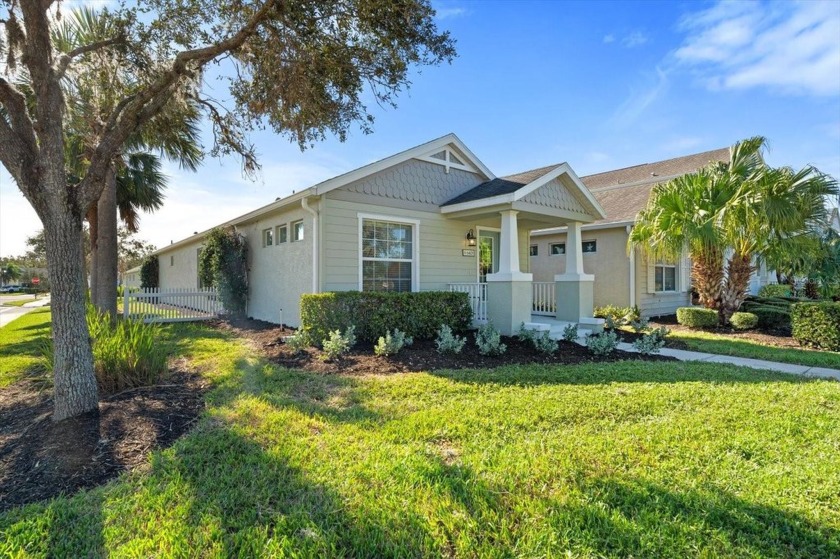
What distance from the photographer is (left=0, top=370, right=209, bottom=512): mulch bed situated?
3119 mm

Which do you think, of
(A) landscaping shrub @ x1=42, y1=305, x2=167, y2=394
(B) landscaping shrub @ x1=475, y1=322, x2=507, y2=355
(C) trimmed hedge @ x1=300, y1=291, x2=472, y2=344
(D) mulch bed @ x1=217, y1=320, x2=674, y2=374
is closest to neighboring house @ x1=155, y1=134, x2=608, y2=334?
(C) trimmed hedge @ x1=300, y1=291, x2=472, y2=344

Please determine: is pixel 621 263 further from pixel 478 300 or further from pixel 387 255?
pixel 387 255

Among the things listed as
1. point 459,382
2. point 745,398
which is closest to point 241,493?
point 459,382

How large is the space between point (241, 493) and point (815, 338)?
11.1 metres

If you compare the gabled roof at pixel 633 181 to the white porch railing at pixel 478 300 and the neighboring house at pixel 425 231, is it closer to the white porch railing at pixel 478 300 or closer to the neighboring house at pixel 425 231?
the neighboring house at pixel 425 231

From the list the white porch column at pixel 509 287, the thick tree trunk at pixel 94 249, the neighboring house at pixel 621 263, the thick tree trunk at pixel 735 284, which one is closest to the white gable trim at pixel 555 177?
the white porch column at pixel 509 287

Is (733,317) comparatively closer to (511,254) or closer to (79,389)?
(511,254)

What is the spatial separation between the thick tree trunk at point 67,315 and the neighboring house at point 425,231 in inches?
175

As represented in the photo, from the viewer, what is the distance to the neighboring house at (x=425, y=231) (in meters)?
8.79

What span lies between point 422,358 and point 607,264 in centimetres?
925

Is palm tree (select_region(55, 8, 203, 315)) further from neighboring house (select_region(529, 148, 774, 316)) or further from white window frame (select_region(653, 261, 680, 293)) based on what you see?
white window frame (select_region(653, 261, 680, 293))

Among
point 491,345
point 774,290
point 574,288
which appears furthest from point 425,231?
point 774,290

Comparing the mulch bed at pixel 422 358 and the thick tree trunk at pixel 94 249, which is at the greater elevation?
the thick tree trunk at pixel 94 249

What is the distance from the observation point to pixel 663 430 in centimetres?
396
